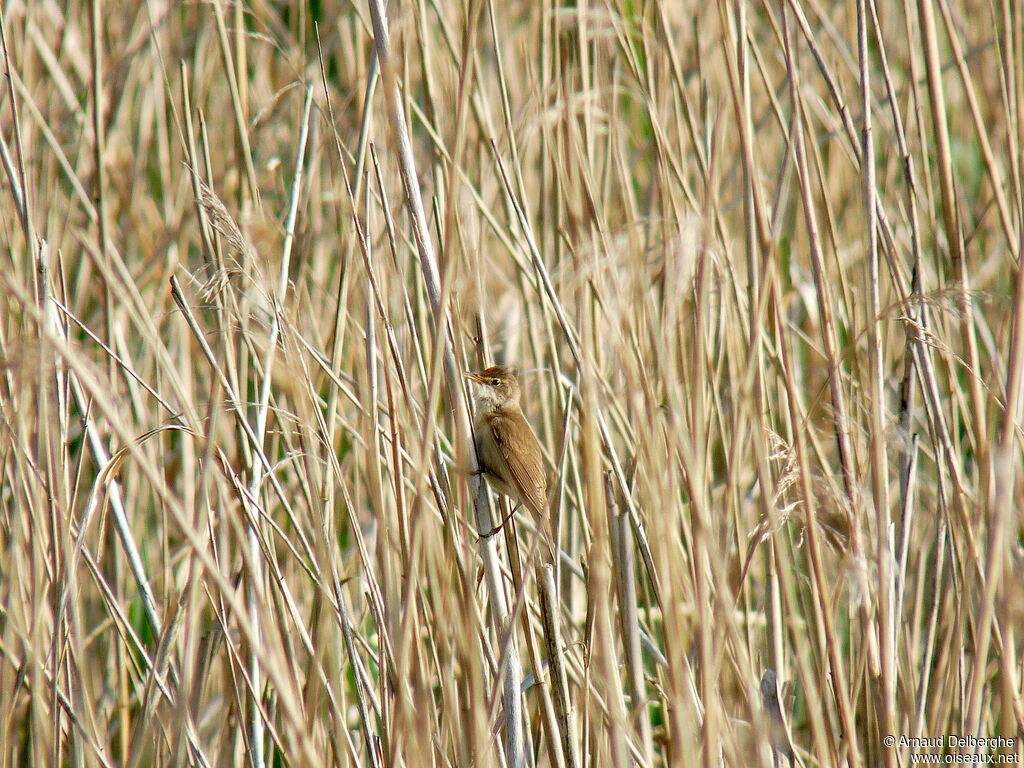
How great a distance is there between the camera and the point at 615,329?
1412 mm

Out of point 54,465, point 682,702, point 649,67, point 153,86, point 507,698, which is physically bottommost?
point 507,698

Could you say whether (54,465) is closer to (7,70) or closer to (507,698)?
(7,70)

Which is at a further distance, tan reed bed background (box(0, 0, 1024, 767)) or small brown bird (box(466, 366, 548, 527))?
small brown bird (box(466, 366, 548, 527))

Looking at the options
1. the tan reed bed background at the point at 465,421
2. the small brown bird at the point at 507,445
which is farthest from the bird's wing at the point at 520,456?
the tan reed bed background at the point at 465,421

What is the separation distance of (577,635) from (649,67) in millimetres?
1587

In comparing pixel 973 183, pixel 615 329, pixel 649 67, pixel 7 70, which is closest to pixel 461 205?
pixel 649 67

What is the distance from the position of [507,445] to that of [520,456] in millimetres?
68

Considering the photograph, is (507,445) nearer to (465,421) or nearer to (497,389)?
(497,389)

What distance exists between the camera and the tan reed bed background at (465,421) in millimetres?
1571

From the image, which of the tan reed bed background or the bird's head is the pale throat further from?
the tan reed bed background

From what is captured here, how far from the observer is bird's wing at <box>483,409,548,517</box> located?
252cm

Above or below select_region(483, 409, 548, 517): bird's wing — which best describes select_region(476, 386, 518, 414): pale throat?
above

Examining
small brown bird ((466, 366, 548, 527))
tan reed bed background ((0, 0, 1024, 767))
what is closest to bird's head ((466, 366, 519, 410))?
small brown bird ((466, 366, 548, 527))

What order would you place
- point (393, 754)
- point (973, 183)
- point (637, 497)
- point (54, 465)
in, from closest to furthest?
point (393, 754)
point (54, 465)
point (637, 497)
point (973, 183)
